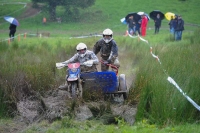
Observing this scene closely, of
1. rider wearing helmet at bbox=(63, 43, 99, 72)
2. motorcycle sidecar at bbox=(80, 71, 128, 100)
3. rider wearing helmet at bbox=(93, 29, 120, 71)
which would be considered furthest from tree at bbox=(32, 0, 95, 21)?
motorcycle sidecar at bbox=(80, 71, 128, 100)

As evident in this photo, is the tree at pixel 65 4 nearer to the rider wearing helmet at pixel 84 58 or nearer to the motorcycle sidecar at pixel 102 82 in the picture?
the rider wearing helmet at pixel 84 58

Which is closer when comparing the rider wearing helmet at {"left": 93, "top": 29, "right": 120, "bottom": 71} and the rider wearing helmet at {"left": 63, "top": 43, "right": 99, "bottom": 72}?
the rider wearing helmet at {"left": 63, "top": 43, "right": 99, "bottom": 72}

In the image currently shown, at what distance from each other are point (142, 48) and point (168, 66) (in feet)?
32.3

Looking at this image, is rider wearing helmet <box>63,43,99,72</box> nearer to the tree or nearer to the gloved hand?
the gloved hand

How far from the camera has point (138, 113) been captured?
31.1 feet

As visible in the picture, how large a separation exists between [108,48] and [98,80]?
2392 mm

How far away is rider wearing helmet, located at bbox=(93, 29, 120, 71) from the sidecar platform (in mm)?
1687

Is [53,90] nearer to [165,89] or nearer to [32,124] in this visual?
[32,124]

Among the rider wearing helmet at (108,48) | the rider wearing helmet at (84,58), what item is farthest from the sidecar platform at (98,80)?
the rider wearing helmet at (108,48)

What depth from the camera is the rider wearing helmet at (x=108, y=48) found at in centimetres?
1402

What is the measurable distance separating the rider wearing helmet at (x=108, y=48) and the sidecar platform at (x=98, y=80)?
1.69 metres

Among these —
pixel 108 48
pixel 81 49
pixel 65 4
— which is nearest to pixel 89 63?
pixel 81 49

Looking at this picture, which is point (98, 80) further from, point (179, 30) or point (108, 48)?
point (179, 30)

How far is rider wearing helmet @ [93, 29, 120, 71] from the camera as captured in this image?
14016mm
